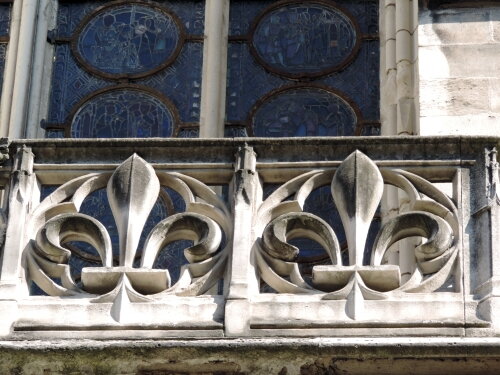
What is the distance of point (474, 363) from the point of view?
346 inches

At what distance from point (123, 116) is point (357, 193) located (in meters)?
2.73

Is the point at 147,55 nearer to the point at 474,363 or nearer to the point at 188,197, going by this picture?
the point at 188,197

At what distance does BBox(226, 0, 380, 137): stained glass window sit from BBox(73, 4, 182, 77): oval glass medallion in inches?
16.3

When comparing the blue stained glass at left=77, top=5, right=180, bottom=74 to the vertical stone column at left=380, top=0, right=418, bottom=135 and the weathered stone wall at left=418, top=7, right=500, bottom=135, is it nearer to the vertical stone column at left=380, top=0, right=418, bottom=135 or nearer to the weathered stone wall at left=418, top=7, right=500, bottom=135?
the vertical stone column at left=380, top=0, right=418, bottom=135

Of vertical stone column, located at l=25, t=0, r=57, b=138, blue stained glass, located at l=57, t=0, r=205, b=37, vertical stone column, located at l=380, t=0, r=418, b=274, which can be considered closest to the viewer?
vertical stone column, located at l=380, t=0, r=418, b=274

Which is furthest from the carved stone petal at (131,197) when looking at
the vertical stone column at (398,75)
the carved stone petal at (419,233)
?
the vertical stone column at (398,75)

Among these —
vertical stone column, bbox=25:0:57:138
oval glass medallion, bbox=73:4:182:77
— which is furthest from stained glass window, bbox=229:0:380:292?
vertical stone column, bbox=25:0:57:138

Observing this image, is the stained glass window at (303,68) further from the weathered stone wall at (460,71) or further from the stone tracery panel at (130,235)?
the stone tracery panel at (130,235)

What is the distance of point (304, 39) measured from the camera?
12078 millimetres

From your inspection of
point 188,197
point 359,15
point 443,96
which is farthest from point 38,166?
point 359,15

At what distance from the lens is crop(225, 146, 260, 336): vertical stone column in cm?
908

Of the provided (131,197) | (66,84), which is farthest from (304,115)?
(131,197)

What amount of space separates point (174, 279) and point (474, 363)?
2643 mm

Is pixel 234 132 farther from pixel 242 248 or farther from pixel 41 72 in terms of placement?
pixel 242 248
